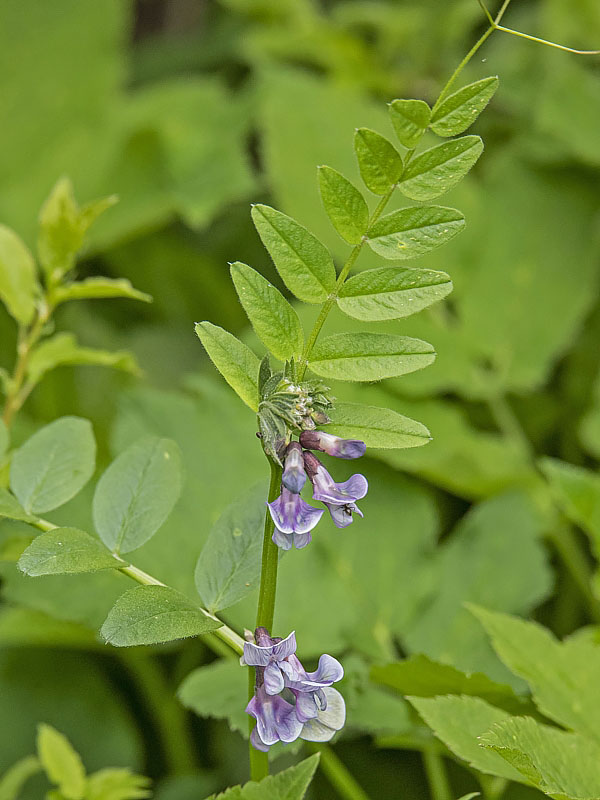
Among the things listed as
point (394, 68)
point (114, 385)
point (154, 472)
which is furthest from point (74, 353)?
point (394, 68)

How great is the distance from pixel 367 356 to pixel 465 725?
26 centimetres

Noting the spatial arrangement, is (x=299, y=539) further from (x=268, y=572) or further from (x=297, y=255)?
(x=297, y=255)

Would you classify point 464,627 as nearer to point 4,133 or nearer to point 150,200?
point 150,200

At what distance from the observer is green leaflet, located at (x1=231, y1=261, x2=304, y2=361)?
18.5 inches

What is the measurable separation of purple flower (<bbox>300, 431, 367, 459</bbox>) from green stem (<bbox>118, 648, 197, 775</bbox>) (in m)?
0.68

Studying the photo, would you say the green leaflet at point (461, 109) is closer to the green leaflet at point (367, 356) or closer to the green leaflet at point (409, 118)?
the green leaflet at point (409, 118)

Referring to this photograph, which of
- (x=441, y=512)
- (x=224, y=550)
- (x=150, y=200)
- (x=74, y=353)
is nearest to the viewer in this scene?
(x=224, y=550)

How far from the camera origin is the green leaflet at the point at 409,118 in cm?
45

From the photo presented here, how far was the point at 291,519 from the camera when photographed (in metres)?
0.41

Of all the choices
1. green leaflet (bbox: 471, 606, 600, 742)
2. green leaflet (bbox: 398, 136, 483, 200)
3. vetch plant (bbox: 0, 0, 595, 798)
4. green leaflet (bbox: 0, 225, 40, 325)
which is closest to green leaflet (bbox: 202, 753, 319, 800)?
vetch plant (bbox: 0, 0, 595, 798)

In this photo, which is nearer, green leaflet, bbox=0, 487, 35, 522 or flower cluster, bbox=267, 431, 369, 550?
flower cluster, bbox=267, 431, 369, 550

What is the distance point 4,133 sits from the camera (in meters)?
1.54

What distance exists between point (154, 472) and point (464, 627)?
437 millimetres

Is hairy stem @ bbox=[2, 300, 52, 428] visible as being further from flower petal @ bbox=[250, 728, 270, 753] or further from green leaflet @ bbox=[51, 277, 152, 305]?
flower petal @ bbox=[250, 728, 270, 753]
